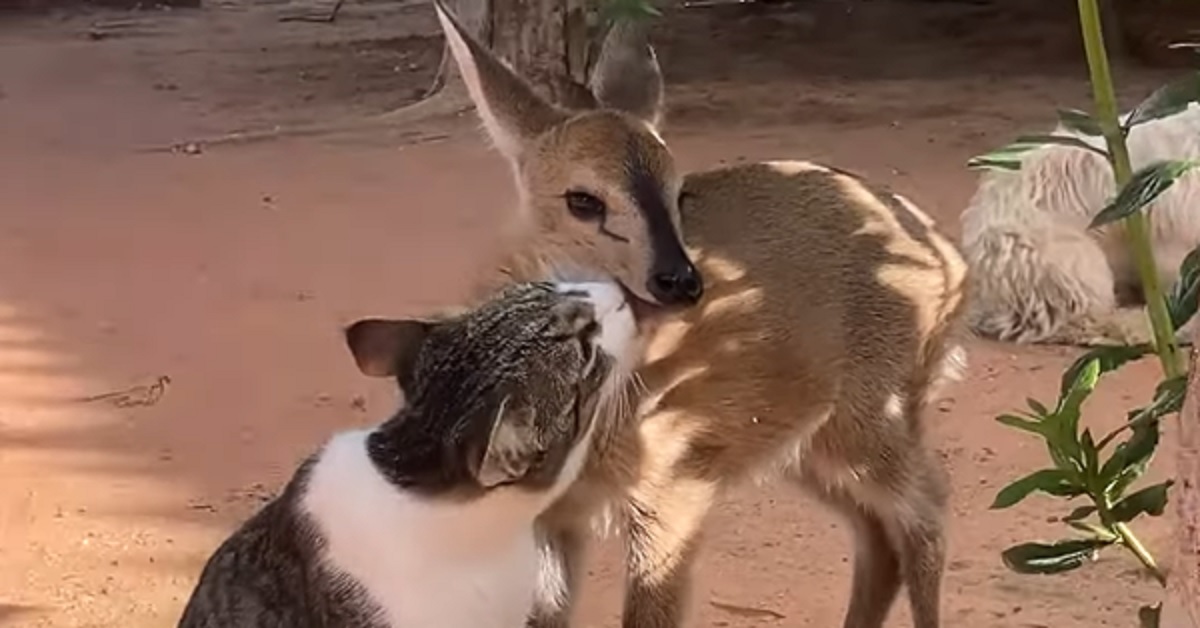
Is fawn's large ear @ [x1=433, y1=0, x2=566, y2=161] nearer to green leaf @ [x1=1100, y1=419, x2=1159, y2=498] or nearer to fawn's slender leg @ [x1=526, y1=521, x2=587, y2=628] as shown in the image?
fawn's slender leg @ [x1=526, y1=521, x2=587, y2=628]

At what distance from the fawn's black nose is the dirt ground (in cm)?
105

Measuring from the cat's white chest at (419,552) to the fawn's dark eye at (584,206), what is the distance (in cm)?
76

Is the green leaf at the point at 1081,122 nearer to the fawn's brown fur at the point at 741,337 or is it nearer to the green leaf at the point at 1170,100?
the green leaf at the point at 1170,100

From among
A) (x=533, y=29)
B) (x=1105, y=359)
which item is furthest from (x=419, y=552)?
(x=533, y=29)

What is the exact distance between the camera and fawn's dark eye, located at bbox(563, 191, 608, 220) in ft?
12.7

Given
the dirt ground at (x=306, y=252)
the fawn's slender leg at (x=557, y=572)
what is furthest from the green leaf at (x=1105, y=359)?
the dirt ground at (x=306, y=252)

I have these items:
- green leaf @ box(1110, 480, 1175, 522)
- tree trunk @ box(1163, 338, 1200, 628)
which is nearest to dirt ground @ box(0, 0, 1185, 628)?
green leaf @ box(1110, 480, 1175, 522)

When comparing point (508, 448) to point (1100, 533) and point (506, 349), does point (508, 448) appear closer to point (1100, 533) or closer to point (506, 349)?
point (506, 349)

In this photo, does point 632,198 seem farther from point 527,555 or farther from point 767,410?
point 527,555

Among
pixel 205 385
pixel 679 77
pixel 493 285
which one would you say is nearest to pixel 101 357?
pixel 205 385

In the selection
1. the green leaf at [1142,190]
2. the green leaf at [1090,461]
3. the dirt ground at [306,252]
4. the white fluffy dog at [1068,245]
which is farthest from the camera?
the white fluffy dog at [1068,245]

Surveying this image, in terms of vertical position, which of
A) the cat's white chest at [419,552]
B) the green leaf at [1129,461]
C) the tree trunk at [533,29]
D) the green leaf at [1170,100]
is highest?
the green leaf at [1170,100]

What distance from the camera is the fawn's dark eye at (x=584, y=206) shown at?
388cm

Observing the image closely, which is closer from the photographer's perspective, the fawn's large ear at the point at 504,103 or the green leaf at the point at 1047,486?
the green leaf at the point at 1047,486
